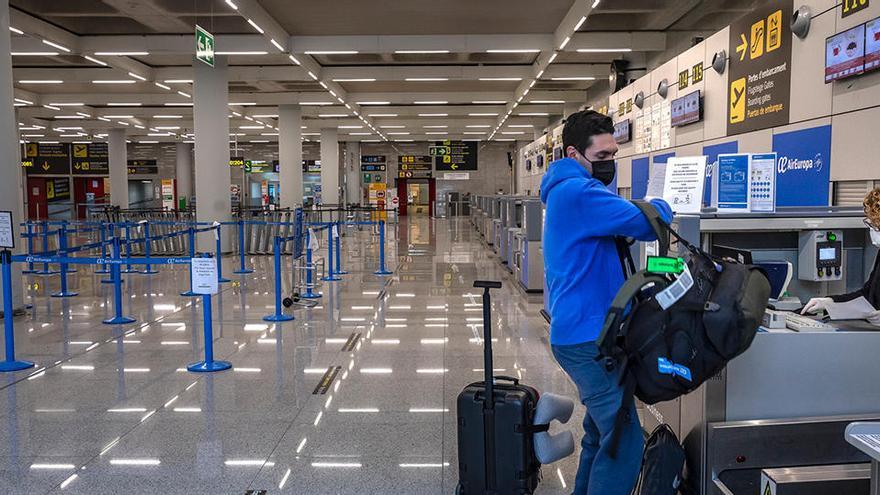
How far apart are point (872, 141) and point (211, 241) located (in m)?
13.3

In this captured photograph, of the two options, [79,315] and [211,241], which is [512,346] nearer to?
[79,315]

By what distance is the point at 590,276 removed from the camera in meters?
2.56

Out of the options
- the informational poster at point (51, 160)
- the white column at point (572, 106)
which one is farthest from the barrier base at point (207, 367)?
the informational poster at point (51, 160)

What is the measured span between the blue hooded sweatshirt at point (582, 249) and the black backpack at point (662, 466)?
2.09 feet

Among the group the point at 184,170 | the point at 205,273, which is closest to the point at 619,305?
the point at 205,273

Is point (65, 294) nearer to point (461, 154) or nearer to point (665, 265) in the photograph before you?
point (665, 265)

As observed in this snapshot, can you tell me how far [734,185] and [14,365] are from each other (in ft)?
19.5

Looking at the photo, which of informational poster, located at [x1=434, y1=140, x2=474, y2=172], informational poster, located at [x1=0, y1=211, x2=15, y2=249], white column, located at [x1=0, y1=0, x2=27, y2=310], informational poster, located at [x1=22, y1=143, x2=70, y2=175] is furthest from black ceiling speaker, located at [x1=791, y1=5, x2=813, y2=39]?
informational poster, located at [x1=22, y1=143, x2=70, y2=175]

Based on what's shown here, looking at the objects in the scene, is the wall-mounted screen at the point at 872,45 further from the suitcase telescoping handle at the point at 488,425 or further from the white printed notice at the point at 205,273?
the white printed notice at the point at 205,273

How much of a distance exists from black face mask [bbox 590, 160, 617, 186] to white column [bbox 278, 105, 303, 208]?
2063 centimetres

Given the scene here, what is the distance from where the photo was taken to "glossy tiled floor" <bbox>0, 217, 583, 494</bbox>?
3.76 metres

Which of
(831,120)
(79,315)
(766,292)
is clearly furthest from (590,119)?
(79,315)

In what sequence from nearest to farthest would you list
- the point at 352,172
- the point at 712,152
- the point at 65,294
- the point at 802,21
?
the point at 802,21, the point at 712,152, the point at 65,294, the point at 352,172

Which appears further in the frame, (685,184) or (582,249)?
(685,184)
